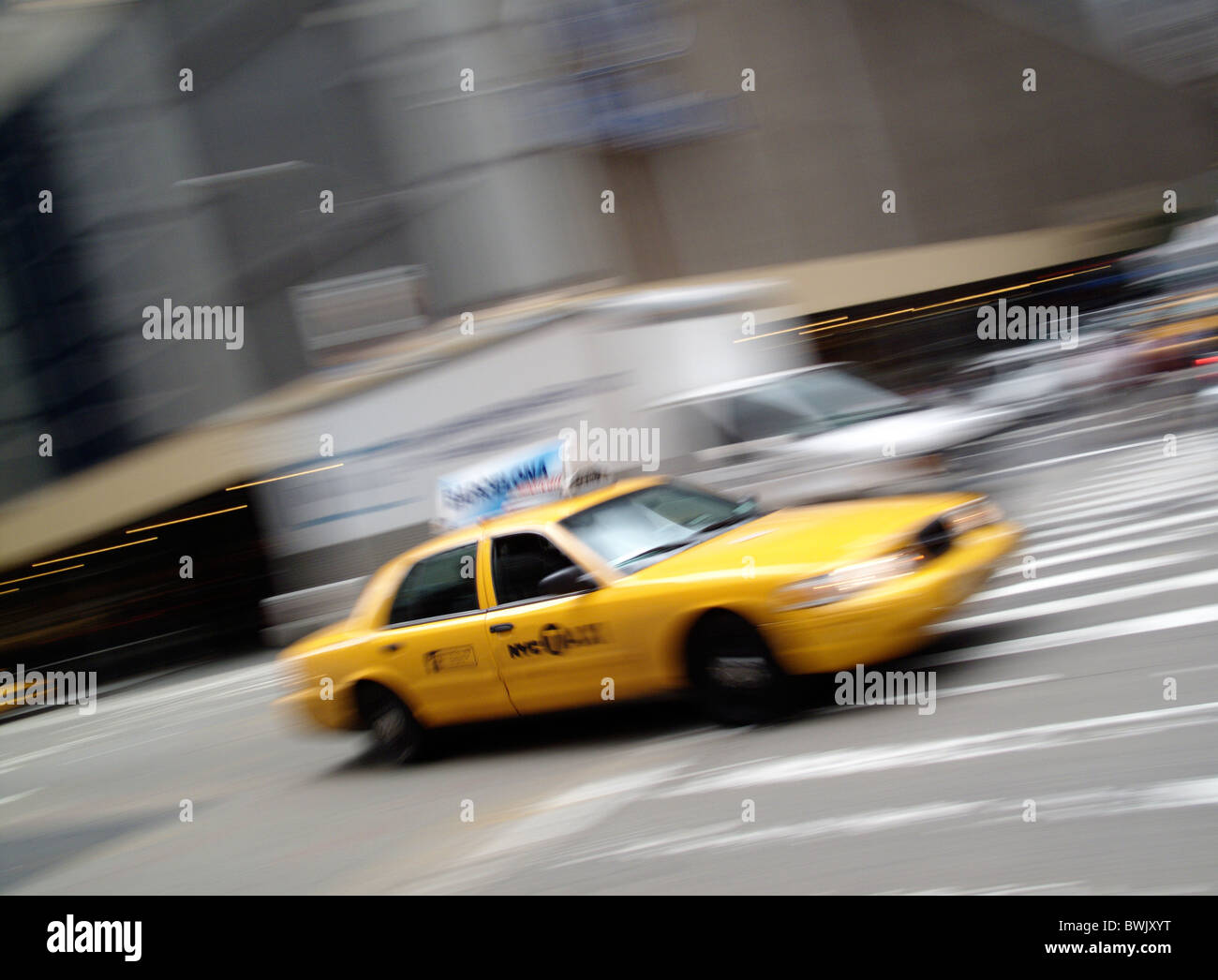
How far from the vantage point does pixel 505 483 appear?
11836mm

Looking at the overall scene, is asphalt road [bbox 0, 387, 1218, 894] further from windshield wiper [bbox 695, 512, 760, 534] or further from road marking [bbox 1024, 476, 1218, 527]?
windshield wiper [bbox 695, 512, 760, 534]

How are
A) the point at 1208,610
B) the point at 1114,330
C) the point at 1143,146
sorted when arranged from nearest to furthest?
the point at 1208,610, the point at 1114,330, the point at 1143,146

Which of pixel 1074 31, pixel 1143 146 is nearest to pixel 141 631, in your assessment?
pixel 1074 31

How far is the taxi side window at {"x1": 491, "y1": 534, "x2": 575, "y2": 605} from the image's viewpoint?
683 centimetres

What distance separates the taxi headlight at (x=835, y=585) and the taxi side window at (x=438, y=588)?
1962 millimetres

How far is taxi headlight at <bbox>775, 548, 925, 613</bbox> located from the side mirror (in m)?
1.09

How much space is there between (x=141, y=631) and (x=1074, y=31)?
3290 centimetres

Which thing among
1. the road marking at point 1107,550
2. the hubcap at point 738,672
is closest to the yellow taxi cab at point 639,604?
the hubcap at point 738,672

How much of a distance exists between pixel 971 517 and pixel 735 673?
1709 millimetres

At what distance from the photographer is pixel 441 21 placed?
2233 centimetres

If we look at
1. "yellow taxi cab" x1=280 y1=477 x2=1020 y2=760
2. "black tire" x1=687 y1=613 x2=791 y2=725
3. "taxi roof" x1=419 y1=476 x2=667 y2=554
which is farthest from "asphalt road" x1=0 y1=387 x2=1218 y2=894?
"taxi roof" x1=419 y1=476 x2=667 y2=554

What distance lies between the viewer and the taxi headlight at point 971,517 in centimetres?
670
